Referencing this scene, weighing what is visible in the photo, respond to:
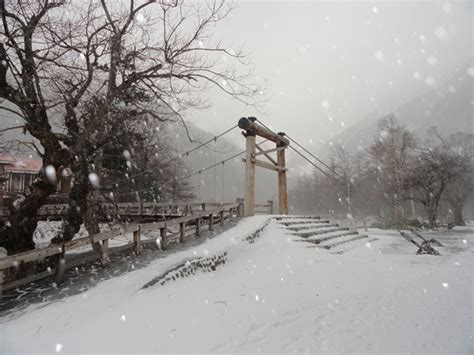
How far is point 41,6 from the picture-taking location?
19.8 feet

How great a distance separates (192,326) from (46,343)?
64.2 inches

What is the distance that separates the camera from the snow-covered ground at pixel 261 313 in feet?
10.7

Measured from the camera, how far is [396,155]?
26.1 m

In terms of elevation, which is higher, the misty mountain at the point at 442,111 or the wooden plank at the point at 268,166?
the misty mountain at the point at 442,111

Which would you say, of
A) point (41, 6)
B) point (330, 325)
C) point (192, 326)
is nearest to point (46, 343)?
point (192, 326)

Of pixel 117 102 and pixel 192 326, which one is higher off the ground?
pixel 117 102

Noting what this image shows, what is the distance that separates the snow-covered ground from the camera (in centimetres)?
328

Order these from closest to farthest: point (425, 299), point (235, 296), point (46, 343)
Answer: point (46, 343) → point (425, 299) → point (235, 296)

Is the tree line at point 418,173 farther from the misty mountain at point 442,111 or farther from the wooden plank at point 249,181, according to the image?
the misty mountain at point 442,111

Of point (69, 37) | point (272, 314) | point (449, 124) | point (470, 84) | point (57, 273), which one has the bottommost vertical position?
point (272, 314)

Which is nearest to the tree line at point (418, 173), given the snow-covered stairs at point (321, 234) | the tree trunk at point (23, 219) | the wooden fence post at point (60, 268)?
the snow-covered stairs at point (321, 234)

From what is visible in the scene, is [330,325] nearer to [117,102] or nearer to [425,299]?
[425,299]

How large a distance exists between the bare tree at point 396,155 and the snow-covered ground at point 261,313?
19.5 metres

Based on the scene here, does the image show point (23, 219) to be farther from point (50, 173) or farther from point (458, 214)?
point (458, 214)
